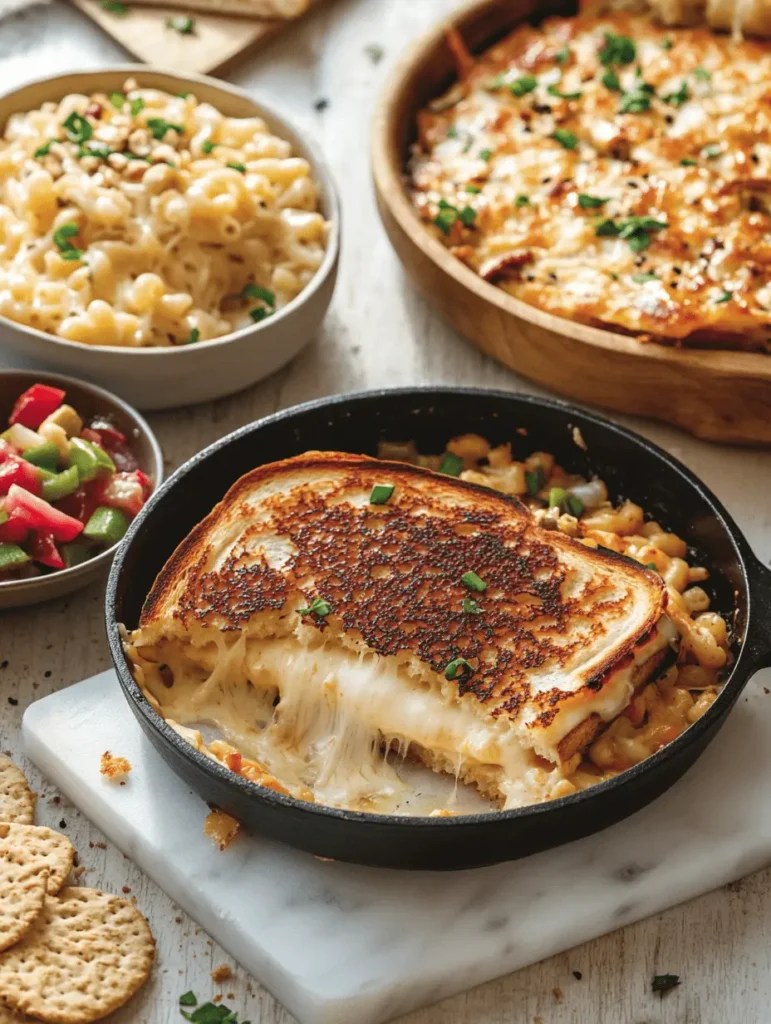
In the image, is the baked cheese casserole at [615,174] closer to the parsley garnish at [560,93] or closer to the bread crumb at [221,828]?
the parsley garnish at [560,93]

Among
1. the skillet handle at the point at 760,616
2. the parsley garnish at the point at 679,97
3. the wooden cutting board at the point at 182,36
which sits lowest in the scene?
the skillet handle at the point at 760,616

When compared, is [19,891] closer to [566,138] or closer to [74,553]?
[74,553]

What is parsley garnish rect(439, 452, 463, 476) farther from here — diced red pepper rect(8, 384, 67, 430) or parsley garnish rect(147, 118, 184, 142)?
parsley garnish rect(147, 118, 184, 142)

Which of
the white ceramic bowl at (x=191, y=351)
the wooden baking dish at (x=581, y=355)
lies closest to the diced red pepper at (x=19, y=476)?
the white ceramic bowl at (x=191, y=351)

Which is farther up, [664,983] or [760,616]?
[760,616]

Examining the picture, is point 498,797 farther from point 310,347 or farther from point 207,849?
point 310,347

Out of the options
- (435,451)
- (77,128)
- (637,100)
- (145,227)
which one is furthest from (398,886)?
(637,100)

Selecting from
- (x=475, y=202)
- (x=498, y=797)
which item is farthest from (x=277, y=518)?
(x=475, y=202)
